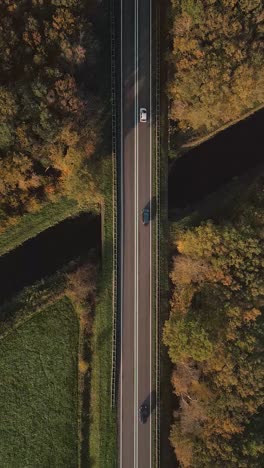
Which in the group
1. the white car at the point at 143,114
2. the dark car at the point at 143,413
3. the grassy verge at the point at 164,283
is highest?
the white car at the point at 143,114

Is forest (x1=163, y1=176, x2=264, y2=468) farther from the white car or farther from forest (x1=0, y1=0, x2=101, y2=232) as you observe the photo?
forest (x1=0, y1=0, x2=101, y2=232)

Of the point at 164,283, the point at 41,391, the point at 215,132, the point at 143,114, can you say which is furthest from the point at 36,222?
the point at 215,132

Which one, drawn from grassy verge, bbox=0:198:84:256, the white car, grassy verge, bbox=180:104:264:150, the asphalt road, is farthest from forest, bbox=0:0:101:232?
grassy verge, bbox=180:104:264:150

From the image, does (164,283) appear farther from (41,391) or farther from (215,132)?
(215,132)

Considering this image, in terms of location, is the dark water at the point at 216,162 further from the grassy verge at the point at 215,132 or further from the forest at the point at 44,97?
the forest at the point at 44,97

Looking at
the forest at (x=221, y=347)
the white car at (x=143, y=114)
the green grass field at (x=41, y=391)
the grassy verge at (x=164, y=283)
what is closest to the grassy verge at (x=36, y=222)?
the green grass field at (x=41, y=391)

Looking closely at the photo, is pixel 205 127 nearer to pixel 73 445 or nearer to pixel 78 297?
pixel 78 297

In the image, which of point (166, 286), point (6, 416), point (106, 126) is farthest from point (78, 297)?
point (106, 126)
